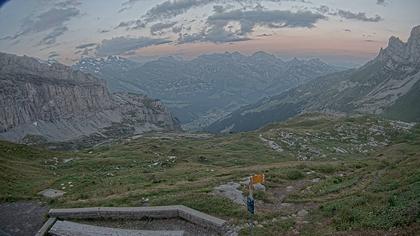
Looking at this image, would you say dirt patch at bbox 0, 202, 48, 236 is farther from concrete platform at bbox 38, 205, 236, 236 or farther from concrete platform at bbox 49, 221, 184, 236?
concrete platform at bbox 49, 221, 184, 236

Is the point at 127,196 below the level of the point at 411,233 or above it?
below

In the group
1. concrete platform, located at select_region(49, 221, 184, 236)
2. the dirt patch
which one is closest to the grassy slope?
the dirt patch

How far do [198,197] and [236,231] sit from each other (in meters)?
5.45

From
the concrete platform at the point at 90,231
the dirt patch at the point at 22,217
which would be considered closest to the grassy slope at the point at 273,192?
the dirt patch at the point at 22,217

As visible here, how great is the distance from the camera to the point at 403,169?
97.8 feet

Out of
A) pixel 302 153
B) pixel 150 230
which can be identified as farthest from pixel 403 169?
pixel 302 153

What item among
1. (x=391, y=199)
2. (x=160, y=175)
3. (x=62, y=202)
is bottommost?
(x=160, y=175)

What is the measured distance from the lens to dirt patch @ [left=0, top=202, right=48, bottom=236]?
80.7 feet

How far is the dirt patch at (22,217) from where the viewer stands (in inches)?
969

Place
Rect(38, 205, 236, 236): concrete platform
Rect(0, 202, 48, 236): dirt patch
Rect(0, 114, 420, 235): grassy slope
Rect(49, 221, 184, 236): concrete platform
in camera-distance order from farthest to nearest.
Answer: Rect(0, 202, 48, 236): dirt patch → Rect(38, 205, 236, 236): concrete platform → Rect(49, 221, 184, 236): concrete platform → Rect(0, 114, 420, 235): grassy slope

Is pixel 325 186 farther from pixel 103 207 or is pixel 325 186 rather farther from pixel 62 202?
pixel 62 202

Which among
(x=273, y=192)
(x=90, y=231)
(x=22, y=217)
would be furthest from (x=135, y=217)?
(x=273, y=192)

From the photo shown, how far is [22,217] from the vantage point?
26.9 meters

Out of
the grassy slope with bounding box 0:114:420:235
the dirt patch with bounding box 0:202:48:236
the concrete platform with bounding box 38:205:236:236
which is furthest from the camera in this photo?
the dirt patch with bounding box 0:202:48:236
